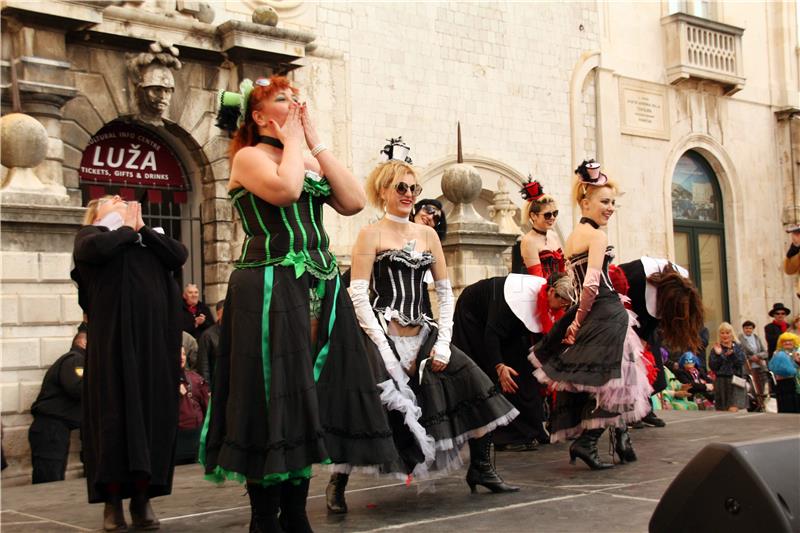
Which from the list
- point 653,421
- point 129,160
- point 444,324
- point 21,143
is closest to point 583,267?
point 444,324

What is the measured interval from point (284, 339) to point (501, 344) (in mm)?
4226

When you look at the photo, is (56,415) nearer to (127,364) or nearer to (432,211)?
(432,211)

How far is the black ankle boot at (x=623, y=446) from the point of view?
7379 millimetres

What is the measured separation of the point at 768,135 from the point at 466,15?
925cm

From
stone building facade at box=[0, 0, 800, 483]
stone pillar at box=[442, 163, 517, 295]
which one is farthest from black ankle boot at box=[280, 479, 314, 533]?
stone pillar at box=[442, 163, 517, 295]

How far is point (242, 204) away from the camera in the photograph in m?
4.89

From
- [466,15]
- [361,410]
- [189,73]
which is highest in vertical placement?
[466,15]

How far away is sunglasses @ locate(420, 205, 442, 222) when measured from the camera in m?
8.65

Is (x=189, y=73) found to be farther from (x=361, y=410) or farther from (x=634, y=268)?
(x=361, y=410)

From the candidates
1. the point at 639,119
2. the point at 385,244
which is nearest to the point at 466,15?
the point at 639,119

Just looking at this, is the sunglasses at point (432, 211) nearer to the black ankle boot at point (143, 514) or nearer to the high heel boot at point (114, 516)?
the black ankle boot at point (143, 514)

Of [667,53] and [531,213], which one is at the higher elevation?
[667,53]

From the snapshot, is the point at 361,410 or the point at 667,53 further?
the point at 667,53

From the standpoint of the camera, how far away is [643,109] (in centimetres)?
2122
